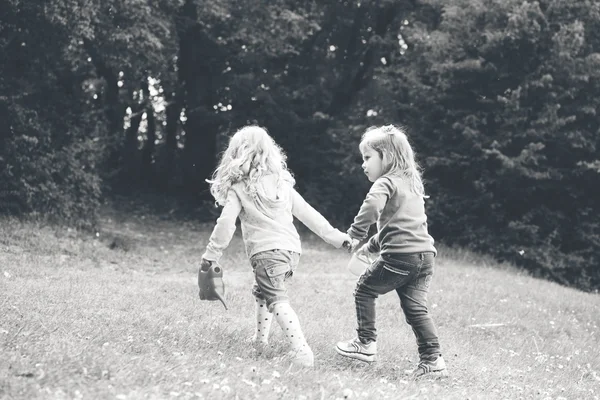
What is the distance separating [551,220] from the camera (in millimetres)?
16266

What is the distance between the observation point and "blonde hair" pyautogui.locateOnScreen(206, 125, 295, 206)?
4910 mm

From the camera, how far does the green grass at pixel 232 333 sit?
12.8 ft

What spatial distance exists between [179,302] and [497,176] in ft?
35.7

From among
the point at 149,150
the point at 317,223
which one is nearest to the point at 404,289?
the point at 317,223

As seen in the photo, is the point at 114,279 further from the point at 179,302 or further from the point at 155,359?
the point at 155,359

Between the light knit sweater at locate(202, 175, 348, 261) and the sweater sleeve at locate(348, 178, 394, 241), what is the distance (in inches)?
5.8

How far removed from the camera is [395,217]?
5000 mm

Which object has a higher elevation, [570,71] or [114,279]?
[570,71]

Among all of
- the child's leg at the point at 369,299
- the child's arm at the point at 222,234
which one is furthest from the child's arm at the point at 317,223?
the child's arm at the point at 222,234

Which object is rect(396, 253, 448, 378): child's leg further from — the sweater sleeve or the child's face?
the child's face

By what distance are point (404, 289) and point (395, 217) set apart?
22.7 inches

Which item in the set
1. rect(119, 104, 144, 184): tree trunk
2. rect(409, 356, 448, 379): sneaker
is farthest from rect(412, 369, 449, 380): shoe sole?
rect(119, 104, 144, 184): tree trunk

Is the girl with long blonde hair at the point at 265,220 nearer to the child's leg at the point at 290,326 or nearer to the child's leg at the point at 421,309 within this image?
the child's leg at the point at 290,326

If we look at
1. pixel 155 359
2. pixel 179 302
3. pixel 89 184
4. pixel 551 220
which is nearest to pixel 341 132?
pixel 551 220
